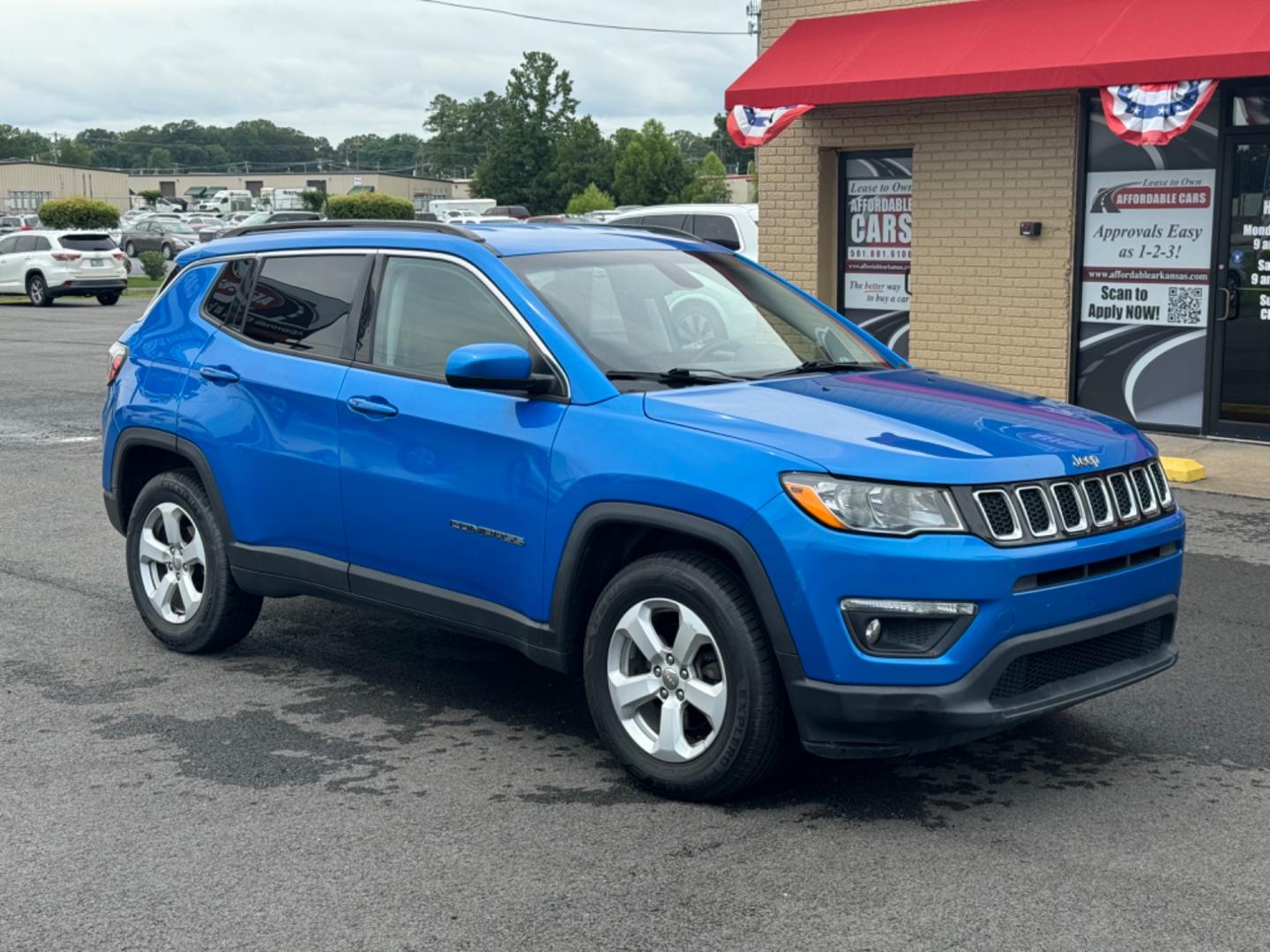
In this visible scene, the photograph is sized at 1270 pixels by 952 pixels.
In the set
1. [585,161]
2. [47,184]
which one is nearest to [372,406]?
[585,161]

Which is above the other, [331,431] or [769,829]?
[331,431]

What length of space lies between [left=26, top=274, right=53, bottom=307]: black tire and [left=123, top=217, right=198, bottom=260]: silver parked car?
78.4 ft

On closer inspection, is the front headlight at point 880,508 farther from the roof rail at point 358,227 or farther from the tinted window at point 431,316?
the roof rail at point 358,227

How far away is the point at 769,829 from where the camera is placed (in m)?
4.55

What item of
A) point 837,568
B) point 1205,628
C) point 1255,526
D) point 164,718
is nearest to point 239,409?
point 164,718

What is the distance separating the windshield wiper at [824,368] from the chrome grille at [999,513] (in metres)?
1.17

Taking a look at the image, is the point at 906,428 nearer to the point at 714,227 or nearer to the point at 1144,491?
the point at 1144,491

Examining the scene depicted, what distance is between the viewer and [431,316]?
18.5 ft

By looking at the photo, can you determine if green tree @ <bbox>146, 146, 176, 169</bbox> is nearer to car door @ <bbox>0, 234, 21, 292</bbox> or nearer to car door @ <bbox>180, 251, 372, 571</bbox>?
car door @ <bbox>0, 234, 21, 292</bbox>

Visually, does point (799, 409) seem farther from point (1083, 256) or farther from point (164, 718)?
point (1083, 256)

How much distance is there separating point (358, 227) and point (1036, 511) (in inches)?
A: 118

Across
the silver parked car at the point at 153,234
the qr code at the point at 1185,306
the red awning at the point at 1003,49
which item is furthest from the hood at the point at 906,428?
the silver parked car at the point at 153,234

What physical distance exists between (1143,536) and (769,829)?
1472mm

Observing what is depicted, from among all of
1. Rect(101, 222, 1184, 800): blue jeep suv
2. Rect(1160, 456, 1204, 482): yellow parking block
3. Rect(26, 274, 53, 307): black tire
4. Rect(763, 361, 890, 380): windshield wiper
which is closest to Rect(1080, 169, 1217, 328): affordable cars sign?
Rect(1160, 456, 1204, 482): yellow parking block
